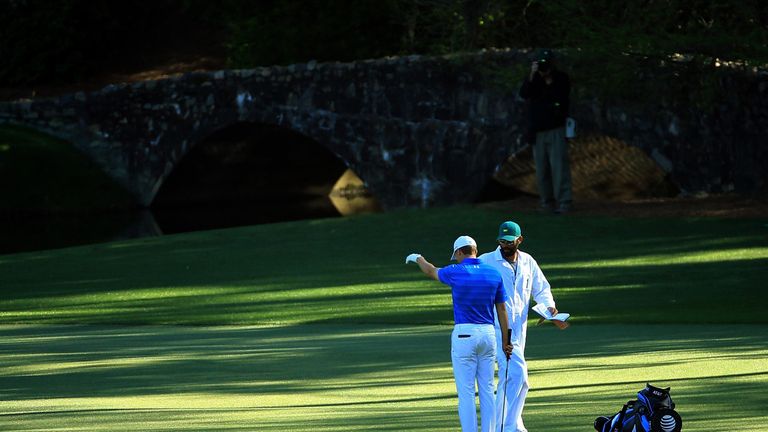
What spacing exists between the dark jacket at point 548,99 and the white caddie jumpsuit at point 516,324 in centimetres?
1269

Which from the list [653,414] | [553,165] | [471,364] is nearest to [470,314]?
[471,364]

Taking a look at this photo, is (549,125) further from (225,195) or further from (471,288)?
(225,195)

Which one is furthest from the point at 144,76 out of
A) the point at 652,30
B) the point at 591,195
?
the point at 652,30

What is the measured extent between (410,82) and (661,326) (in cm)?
1596

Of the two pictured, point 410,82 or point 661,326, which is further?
point 410,82

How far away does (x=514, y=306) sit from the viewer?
368 inches

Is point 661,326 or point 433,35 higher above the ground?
point 433,35

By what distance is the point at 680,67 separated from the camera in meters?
22.3

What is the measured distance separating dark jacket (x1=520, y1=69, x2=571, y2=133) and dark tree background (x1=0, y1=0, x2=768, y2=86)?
445cm

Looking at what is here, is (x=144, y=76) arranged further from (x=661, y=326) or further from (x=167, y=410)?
(x=167, y=410)

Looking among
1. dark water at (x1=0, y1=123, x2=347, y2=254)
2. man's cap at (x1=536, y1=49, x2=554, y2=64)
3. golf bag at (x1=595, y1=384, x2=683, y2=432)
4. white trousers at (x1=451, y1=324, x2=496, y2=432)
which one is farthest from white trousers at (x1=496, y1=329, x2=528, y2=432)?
dark water at (x1=0, y1=123, x2=347, y2=254)

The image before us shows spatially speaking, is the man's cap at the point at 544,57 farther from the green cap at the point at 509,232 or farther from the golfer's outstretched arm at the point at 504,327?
the golfer's outstretched arm at the point at 504,327

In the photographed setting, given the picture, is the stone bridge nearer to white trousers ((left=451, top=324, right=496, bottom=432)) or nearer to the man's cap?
the man's cap

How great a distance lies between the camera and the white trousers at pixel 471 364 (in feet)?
27.7
